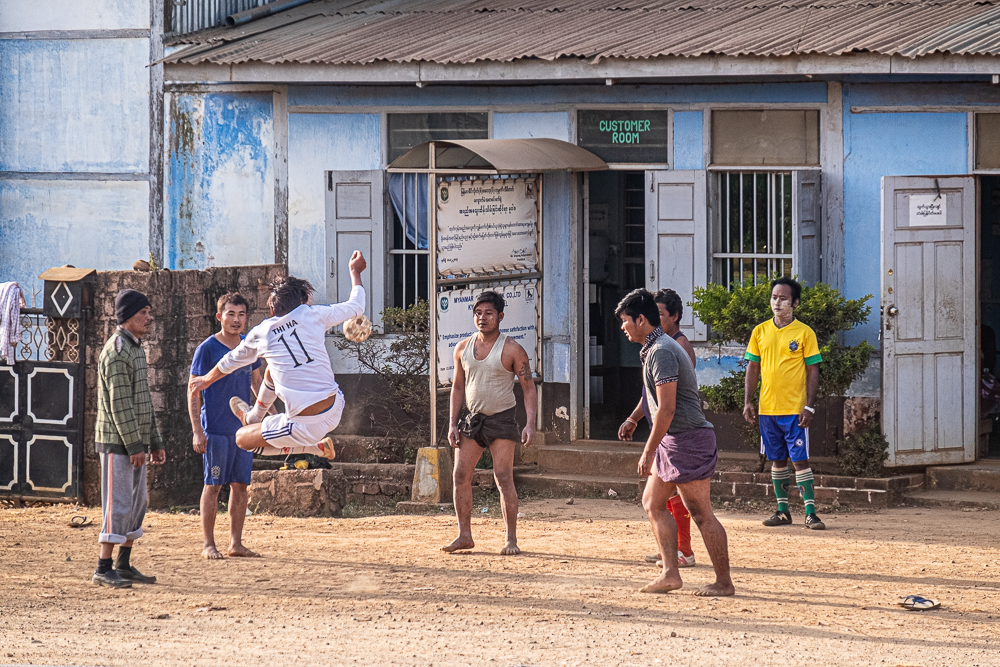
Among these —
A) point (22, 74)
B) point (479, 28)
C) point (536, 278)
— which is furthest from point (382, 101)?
point (22, 74)

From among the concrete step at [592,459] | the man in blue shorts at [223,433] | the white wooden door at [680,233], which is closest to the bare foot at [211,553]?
the man in blue shorts at [223,433]

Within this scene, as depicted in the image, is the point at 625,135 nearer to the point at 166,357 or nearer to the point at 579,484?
the point at 579,484

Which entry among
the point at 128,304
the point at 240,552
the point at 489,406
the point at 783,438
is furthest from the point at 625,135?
the point at 128,304

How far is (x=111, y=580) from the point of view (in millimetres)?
8273

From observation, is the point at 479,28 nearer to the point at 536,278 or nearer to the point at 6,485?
the point at 536,278

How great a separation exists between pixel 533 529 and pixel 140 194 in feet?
19.8

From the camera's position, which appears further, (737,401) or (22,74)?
(22,74)

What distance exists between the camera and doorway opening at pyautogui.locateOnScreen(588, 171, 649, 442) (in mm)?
14266

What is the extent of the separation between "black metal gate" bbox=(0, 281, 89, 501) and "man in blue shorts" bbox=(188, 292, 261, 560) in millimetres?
2517

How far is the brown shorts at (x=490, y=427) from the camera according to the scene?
9.03 meters

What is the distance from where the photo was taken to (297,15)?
Answer: 14336 millimetres

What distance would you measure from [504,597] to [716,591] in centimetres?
118

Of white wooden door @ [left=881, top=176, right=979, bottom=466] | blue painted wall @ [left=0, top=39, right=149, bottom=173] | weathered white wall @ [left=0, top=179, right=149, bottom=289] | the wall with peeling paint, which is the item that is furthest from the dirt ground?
blue painted wall @ [left=0, top=39, right=149, bottom=173]

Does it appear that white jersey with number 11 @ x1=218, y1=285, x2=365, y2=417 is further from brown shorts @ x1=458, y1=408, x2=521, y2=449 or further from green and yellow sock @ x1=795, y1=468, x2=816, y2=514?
green and yellow sock @ x1=795, y1=468, x2=816, y2=514
